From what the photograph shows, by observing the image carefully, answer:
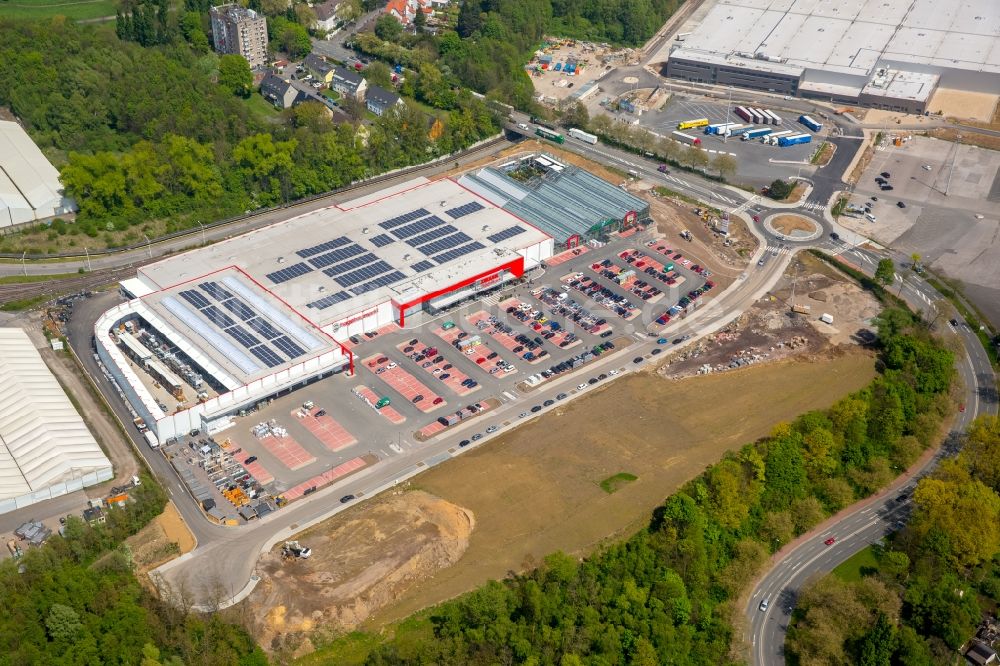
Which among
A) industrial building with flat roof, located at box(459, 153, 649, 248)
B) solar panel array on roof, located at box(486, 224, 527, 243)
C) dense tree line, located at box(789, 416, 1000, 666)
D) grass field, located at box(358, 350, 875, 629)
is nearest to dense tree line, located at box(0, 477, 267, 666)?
grass field, located at box(358, 350, 875, 629)

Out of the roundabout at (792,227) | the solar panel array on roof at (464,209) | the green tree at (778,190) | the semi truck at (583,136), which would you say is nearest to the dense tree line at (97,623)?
the solar panel array on roof at (464,209)

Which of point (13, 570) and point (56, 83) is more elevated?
point (56, 83)

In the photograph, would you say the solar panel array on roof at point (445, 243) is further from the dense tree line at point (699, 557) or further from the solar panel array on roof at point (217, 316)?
the dense tree line at point (699, 557)

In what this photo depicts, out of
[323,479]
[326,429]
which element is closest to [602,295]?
[326,429]

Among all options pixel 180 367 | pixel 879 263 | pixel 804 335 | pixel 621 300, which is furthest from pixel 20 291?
pixel 879 263

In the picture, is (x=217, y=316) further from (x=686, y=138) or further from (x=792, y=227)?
(x=686, y=138)

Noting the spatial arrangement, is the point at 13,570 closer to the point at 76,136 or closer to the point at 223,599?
the point at 223,599

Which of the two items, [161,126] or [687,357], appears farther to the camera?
[161,126]
